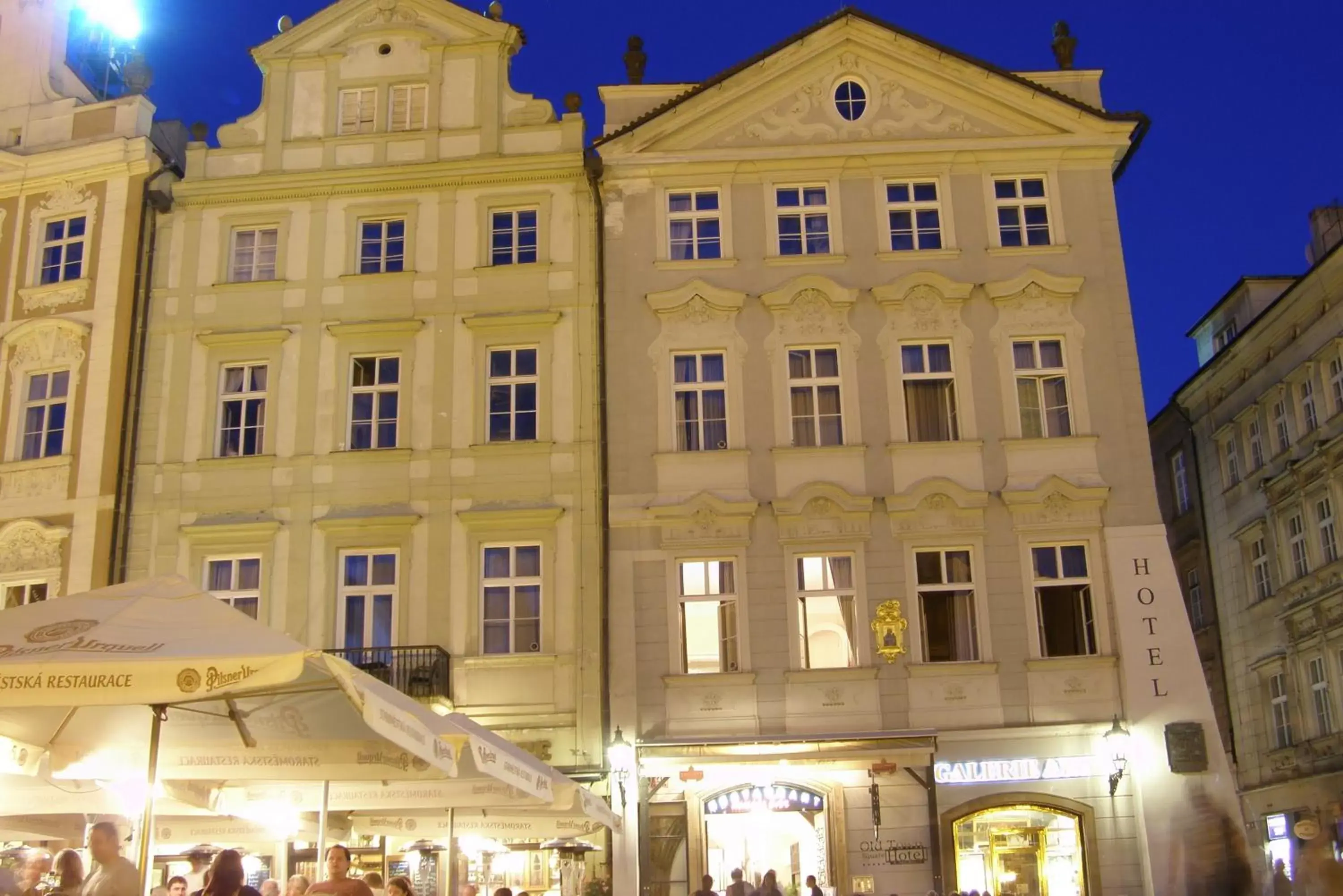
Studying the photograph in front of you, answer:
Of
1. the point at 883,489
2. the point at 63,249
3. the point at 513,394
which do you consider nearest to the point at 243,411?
the point at 513,394

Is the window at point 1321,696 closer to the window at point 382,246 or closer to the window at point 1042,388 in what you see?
the window at point 1042,388

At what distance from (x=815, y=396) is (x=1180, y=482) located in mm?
16231

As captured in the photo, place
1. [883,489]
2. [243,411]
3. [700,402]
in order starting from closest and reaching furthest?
[883,489] → [700,402] → [243,411]

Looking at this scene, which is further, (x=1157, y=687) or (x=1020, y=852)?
(x=1157, y=687)

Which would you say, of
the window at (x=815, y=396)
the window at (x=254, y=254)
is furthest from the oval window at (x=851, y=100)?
the window at (x=254, y=254)

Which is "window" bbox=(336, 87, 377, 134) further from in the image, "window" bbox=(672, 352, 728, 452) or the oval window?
the oval window

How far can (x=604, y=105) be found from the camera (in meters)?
26.5

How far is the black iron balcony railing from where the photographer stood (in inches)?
891

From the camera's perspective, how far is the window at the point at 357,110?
2684 cm

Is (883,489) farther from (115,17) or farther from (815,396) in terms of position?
(115,17)

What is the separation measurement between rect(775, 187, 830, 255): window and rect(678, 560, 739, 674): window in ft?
18.8

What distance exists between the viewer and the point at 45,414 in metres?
25.8

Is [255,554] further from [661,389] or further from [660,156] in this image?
[660,156]

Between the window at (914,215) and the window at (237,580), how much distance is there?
1200cm
